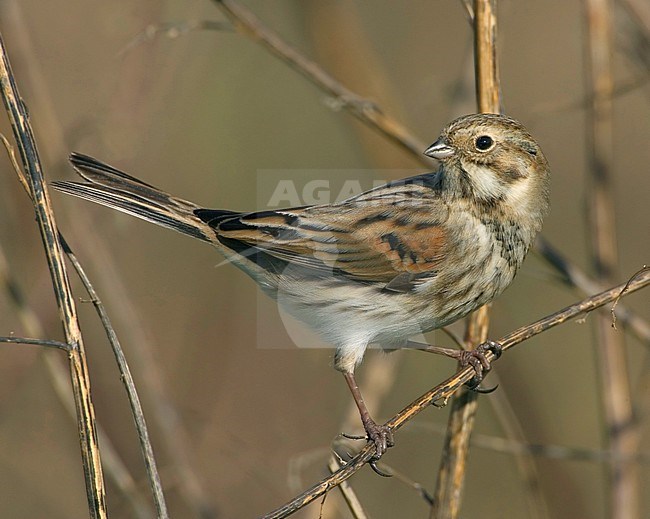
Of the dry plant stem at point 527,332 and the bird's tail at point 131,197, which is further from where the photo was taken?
the bird's tail at point 131,197

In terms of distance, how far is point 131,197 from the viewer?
3.80 meters

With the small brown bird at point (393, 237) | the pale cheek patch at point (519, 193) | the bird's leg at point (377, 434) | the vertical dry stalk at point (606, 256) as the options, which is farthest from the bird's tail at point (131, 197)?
the vertical dry stalk at point (606, 256)

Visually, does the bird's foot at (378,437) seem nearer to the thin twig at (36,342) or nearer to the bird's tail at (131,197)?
the bird's tail at (131,197)

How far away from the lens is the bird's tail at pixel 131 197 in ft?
11.7

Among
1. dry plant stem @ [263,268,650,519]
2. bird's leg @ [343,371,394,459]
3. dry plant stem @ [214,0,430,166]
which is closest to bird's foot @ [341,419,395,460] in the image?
bird's leg @ [343,371,394,459]

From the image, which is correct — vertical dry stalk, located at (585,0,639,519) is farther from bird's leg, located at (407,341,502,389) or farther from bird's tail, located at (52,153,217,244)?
bird's tail, located at (52,153,217,244)

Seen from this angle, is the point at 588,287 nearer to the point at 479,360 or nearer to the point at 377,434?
the point at 479,360

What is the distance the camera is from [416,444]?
20.6ft

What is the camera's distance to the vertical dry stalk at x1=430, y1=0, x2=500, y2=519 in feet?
10.5

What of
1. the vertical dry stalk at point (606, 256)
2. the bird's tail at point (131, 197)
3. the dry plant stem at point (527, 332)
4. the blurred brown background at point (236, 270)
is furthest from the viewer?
the blurred brown background at point (236, 270)

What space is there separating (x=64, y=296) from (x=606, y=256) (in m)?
2.70

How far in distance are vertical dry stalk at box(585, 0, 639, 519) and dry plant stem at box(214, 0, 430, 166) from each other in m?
0.90

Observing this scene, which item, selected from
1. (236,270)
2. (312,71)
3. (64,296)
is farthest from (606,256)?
(236,270)

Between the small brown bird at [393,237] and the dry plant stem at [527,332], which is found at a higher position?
the small brown bird at [393,237]
